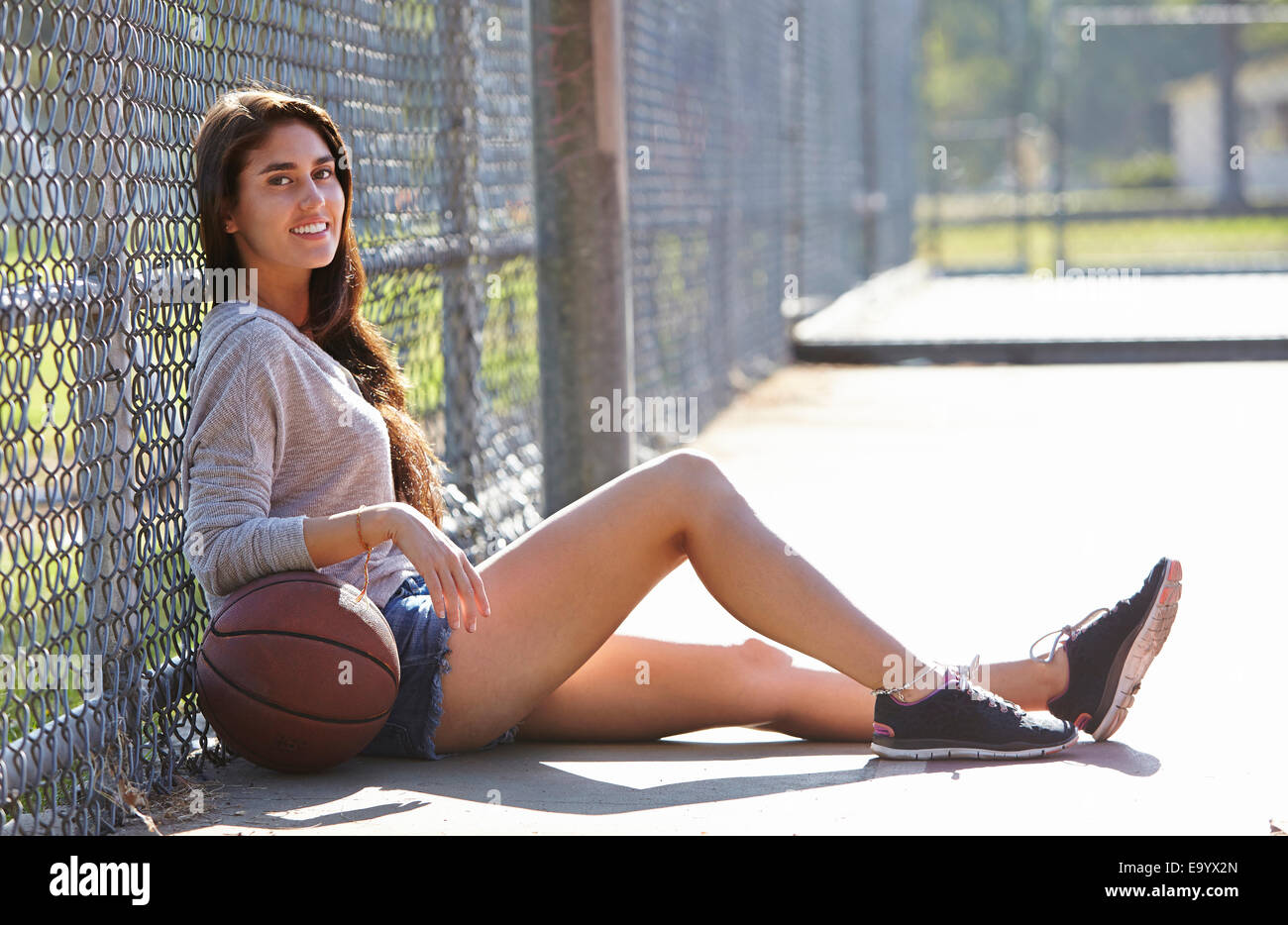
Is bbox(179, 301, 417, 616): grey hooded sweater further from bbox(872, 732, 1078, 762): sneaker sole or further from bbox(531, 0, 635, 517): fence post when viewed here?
bbox(531, 0, 635, 517): fence post

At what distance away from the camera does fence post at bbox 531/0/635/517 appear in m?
5.84

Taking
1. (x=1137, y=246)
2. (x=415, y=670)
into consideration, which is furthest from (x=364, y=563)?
(x=1137, y=246)

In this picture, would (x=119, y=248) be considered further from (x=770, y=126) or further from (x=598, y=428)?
(x=770, y=126)

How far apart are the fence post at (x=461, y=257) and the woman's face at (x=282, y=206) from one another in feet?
7.85

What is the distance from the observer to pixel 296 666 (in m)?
3.32

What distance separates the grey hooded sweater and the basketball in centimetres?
7

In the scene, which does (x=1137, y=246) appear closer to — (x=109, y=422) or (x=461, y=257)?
(x=461, y=257)

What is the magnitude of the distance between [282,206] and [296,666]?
3.23 feet

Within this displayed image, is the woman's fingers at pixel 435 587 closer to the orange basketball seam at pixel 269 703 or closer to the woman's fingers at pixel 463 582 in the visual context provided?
the woman's fingers at pixel 463 582

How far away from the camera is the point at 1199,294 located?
1745cm

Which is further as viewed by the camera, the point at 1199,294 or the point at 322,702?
the point at 1199,294
